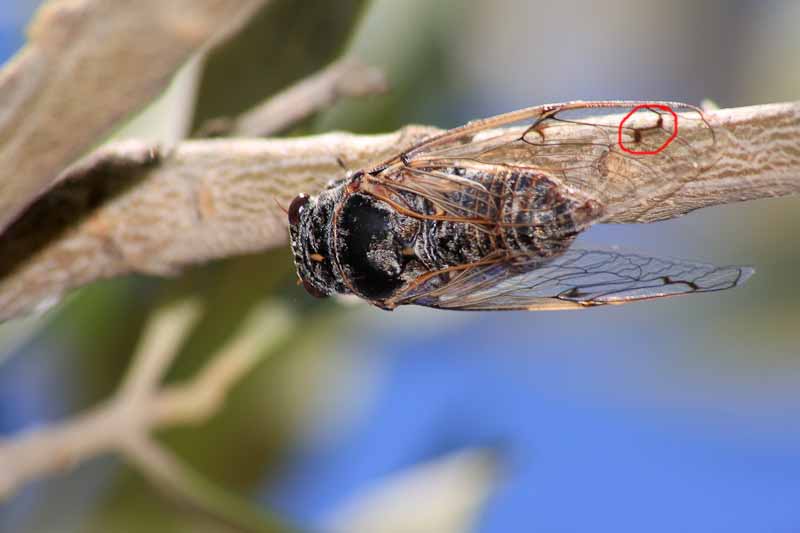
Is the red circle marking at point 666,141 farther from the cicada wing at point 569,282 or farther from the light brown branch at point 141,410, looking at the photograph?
the light brown branch at point 141,410

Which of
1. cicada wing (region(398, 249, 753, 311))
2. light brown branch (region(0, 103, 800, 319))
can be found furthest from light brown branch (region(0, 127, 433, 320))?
cicada wing (region(398, 249, 753, 311))

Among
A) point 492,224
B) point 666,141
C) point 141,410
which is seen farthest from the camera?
point 141,410

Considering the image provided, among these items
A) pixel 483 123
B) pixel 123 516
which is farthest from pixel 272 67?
pixel 123 516

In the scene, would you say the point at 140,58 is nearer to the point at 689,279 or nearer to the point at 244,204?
the point at 244,204

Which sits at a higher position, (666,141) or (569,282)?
(666,141)

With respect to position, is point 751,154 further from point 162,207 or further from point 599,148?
point 162,207

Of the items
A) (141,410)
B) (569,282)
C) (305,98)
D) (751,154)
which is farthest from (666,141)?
(141,410)

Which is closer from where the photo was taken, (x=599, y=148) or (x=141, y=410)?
(x=599, y=148)
